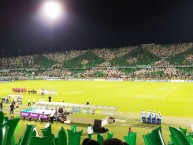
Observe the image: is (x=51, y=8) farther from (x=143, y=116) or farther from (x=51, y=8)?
(x=143, y=116)

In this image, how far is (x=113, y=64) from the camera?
86.6m

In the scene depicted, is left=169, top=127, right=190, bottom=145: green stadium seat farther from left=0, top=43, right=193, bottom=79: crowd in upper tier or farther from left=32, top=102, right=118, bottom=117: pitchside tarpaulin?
left=0, top=43, right=193, bottom=79: crowd in upper tier

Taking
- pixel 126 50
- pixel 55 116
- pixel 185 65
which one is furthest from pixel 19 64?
pixel 55 116

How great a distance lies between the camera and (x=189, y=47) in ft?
281

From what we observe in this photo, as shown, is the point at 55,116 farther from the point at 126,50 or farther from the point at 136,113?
the point at 126,50

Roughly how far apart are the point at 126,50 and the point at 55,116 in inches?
2890

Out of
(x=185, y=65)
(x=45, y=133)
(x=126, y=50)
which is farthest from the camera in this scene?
(x=126, y=50)

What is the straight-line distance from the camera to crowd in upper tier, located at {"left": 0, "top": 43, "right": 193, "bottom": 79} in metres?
73.8

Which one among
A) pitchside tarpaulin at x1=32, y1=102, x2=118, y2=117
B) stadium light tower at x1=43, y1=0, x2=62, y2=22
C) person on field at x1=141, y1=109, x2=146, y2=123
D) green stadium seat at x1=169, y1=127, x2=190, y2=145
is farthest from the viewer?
stadium light tower at x1=43, y1=0, x2=62, y2=22

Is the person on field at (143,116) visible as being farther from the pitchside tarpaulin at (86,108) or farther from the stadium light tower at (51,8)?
the stadium light tower at (51,8)

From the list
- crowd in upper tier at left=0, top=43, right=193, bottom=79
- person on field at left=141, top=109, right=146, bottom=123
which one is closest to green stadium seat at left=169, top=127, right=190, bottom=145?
person on field at left=141, top=109, right=146, bottom=123

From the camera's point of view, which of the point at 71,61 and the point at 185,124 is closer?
the point at 185,124

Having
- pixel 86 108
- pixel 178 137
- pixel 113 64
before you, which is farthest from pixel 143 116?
pixel 113 64

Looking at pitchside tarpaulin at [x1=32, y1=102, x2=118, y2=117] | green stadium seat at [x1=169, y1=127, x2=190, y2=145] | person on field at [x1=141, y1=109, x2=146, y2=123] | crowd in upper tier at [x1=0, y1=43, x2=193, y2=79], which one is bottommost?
person on field at [x1=141, y1=109, x2=146, y2=123]
